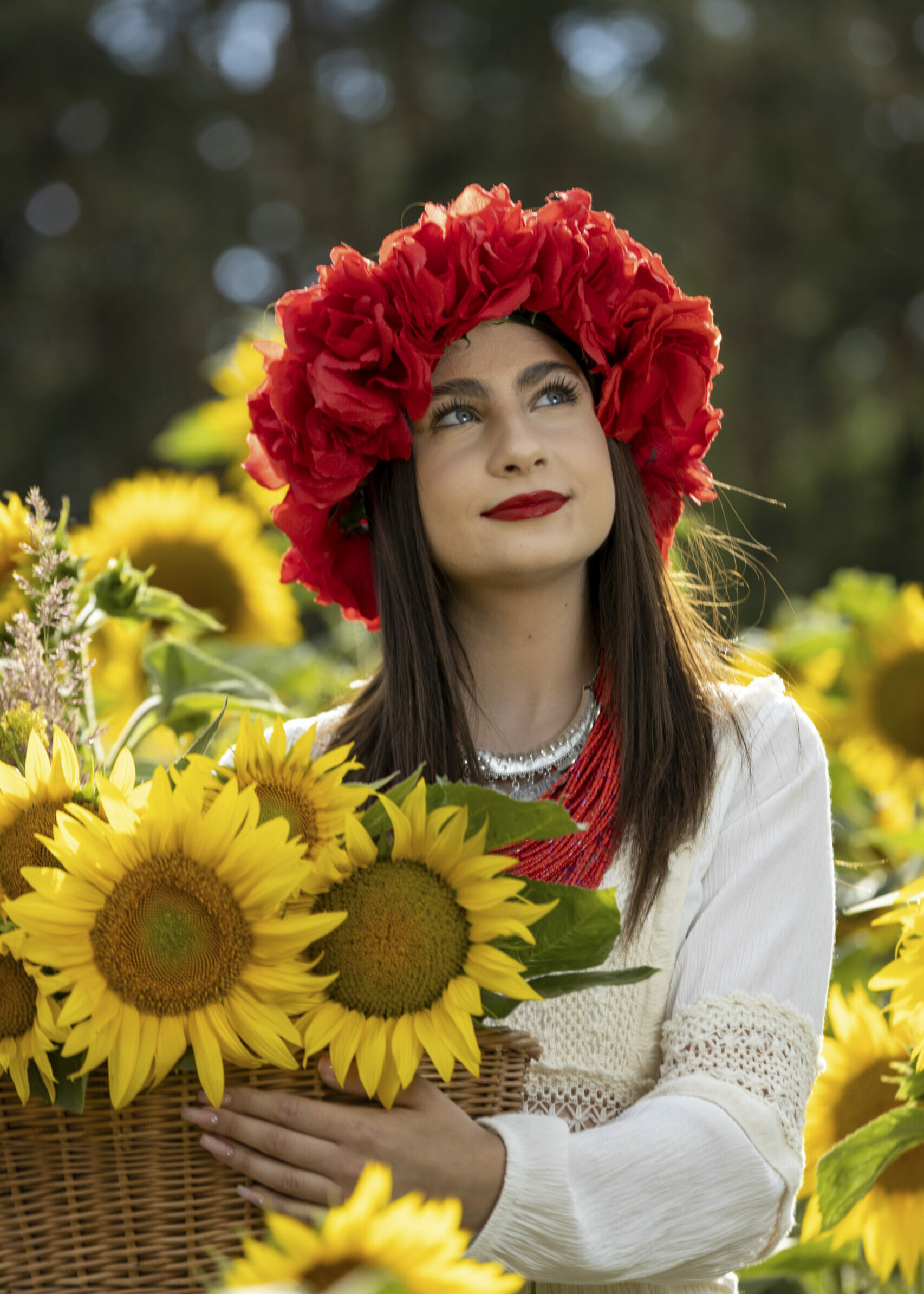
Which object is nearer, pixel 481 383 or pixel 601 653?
pixel 481 383

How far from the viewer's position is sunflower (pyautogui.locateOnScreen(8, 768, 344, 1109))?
850mm

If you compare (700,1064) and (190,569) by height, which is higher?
(190,569)

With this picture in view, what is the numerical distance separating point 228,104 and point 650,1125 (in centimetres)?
926

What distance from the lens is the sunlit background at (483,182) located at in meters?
8.97

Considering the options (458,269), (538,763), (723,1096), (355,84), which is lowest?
(723,1096)

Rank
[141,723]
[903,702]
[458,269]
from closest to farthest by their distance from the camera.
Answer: [458,269]
[141,723]
[903,702]

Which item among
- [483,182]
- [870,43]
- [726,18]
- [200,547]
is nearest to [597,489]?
[200,547]

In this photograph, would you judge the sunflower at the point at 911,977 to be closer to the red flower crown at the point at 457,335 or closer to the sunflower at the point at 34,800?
the red flower crown at the point at 457,335

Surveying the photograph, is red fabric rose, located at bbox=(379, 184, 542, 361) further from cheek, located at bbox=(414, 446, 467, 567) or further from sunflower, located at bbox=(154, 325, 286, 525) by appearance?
sunflower, located at bbox=(154, 325, 286, 525)

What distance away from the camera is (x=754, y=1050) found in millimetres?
1228

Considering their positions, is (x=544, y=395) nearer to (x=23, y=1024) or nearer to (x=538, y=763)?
(x=538, y=763)

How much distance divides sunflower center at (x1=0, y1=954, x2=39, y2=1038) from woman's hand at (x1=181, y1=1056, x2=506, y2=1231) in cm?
11

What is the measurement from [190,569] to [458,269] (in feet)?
4.01

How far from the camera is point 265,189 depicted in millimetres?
8992
